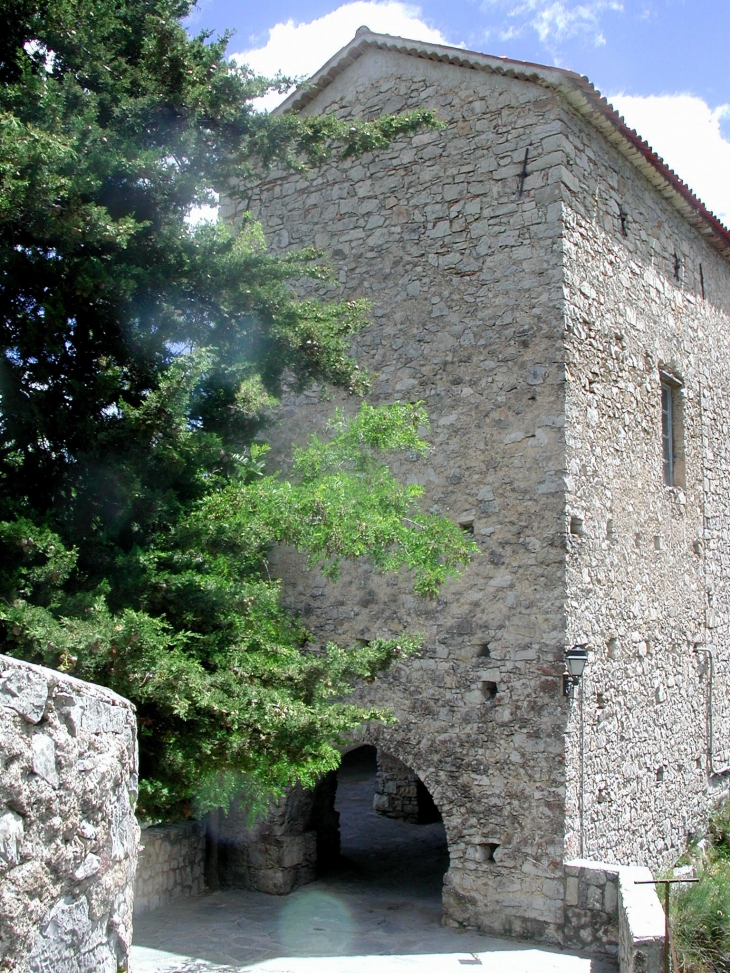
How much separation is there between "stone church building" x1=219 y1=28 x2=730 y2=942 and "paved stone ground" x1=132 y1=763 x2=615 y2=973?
0.45 meters

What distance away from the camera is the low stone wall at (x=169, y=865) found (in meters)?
8.24

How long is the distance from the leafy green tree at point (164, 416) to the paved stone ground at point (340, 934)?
4.66 ft

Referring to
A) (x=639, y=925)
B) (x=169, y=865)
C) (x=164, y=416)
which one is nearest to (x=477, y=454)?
(x=164, y=416)

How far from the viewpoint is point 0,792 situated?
247 cm

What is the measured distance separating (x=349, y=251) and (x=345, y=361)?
1820 mm

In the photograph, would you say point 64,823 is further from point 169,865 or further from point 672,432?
point 672,432

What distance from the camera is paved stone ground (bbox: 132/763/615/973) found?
667cm

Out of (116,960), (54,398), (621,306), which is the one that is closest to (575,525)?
(621,306)

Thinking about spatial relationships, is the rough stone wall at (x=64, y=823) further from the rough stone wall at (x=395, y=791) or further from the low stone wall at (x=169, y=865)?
the rough stone wall at (x=395, y=791)

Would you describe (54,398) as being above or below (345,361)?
below

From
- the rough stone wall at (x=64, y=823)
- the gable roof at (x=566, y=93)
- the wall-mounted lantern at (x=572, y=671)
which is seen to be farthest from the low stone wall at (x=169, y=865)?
the gable roof at (x=566, y=93)

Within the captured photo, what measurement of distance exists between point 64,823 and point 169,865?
6468 mm

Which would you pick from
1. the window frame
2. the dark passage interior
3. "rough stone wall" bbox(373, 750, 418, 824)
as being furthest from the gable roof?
"rough stone wall" bbox(373, 750, 418, 824)

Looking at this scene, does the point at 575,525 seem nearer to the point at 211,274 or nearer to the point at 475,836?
the point at 475,836
